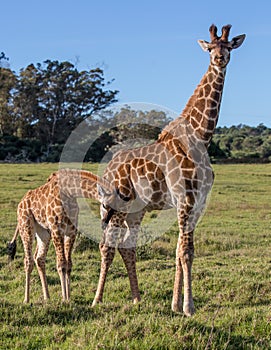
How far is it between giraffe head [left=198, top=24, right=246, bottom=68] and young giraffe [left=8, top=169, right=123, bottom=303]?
1.91m

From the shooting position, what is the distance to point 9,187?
771 inches

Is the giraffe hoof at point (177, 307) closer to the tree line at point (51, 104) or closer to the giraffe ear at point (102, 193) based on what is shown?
the giraffe ear at point (102, 193)

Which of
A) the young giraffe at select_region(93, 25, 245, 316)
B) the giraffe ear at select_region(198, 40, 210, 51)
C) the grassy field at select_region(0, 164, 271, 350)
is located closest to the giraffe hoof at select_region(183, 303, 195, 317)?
the young giraffe at select_region(93, 25, 245, 316)

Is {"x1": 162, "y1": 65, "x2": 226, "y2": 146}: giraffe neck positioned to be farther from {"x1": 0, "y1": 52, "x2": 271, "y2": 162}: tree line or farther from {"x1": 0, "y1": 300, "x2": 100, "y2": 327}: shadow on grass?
{"x1": 0, "y1": 52, "x2": 271, "y2": 162}: tree line

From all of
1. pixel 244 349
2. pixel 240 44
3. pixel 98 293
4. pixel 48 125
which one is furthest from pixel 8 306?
pixel 48 125

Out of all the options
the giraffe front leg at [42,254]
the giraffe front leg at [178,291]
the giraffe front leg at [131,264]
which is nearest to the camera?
the giraffe front leg at [178,291]

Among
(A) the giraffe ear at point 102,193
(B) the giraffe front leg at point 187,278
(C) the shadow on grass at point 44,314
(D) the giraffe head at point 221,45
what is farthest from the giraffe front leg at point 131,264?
(D) the giraffe head at point 221,45

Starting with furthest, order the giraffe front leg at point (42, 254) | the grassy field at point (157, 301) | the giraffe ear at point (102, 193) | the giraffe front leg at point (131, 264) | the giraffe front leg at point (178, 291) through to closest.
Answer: the giraffe front leg at point (42, 254), the giraffe front leg at point (131, 264), the giraffe ear at point (102, 193), the giraffe front leg at point (178, 291), the grassy field at point (157, 301)

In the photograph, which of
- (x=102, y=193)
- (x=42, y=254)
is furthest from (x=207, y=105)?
(x=42, y=254)

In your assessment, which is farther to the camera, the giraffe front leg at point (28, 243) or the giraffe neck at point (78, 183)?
the giraffe front leg at point (28, 243)

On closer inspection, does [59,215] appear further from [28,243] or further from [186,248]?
[186,248]

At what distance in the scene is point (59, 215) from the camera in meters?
6.78

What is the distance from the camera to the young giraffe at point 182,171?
578 centimetres

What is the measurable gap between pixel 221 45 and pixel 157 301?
3.22 metres
